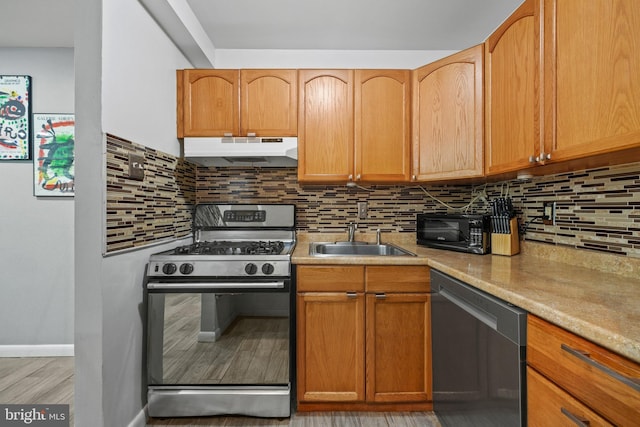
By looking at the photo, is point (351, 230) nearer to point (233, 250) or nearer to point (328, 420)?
point (233, 250)

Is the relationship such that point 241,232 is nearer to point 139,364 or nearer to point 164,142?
point 164,142

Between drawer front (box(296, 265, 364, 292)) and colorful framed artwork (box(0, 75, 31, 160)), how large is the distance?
8.23ft

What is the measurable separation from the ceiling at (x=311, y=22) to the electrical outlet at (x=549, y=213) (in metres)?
1.27

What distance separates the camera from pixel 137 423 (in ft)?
5.35

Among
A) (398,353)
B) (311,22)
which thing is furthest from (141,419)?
(311,22)

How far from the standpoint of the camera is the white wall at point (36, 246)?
8.23 ft

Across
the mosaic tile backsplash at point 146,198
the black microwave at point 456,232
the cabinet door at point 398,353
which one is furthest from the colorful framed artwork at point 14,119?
the black microwave at point 456,232

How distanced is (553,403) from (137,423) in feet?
6.10

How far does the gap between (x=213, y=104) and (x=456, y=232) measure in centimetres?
184

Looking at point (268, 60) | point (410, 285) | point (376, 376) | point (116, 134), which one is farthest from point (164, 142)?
point (376, 376)

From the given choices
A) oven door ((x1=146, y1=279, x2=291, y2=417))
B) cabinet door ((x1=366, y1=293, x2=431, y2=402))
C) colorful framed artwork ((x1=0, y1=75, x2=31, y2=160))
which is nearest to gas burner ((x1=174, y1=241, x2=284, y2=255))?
oven door ((x1=146, y1=279, x2=291, y2=417))

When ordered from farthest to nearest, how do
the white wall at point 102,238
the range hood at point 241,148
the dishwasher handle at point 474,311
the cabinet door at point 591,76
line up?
the range hood at point 241,148, the white wall at point 102,238, the dishwasher handle at point 474,311, the cabinet door at point 591,76

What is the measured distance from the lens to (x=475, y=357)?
1.26 meters

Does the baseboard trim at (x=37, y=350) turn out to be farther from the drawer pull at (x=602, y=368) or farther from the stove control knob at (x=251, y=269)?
the drawer pull at (x=602, y=368)
